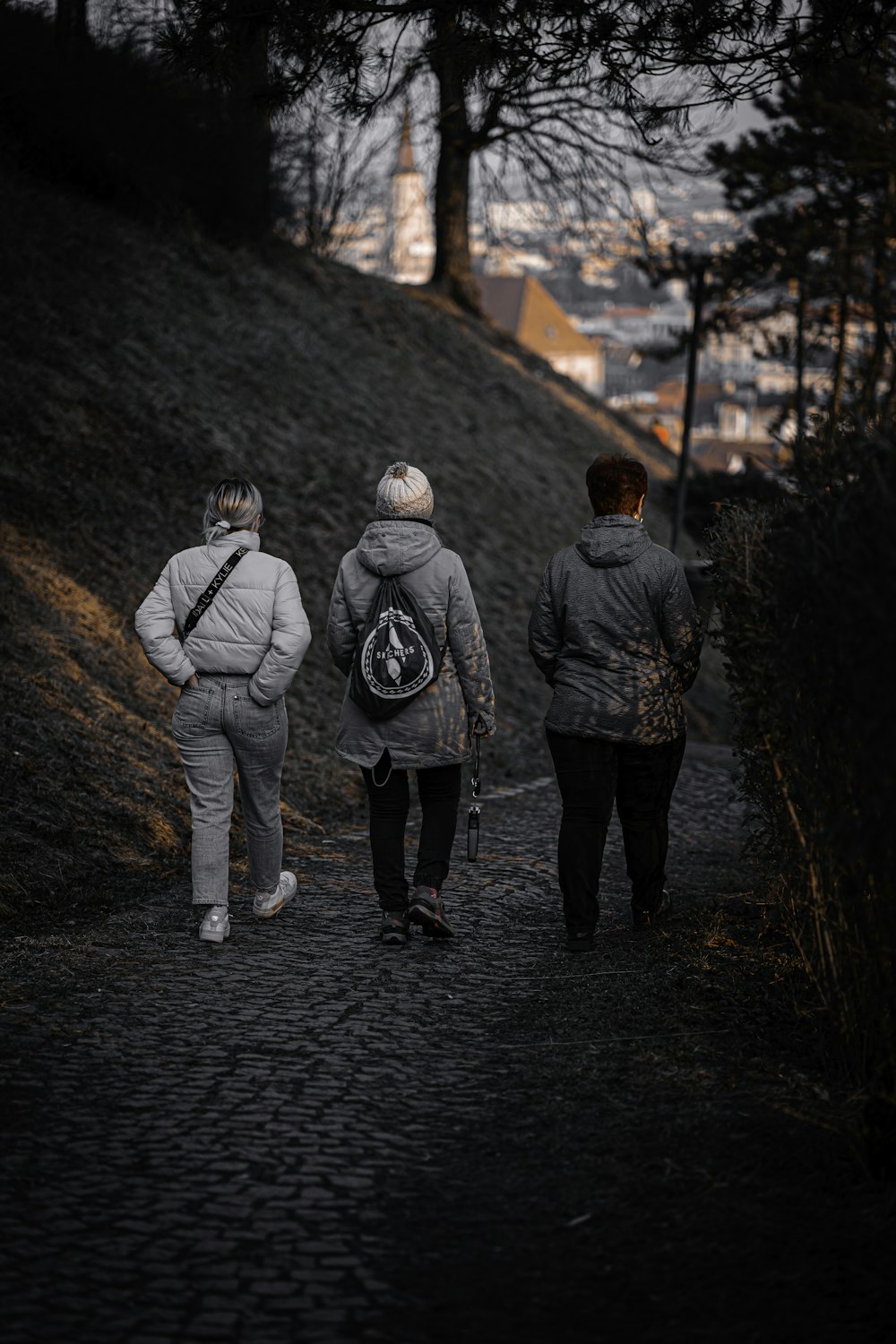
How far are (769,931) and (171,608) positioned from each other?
2694 millimetres

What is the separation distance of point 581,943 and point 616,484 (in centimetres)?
181

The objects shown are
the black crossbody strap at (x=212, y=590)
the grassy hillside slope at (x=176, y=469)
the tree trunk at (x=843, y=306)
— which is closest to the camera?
the black crossbody strap at (x=212, y=590)

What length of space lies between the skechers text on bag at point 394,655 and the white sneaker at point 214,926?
3.22 ft

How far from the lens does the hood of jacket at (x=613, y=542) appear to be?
20.7ft

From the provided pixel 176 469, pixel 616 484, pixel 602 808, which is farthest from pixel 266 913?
pixel 176 469

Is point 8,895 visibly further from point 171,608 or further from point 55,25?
point 55,25

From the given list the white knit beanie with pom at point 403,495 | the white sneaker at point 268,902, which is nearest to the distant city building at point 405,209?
the white knit beanie with pom at point 403,495

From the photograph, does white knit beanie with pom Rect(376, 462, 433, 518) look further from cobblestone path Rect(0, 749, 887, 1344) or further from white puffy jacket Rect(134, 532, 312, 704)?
cobblestone path Rect(0, 749, 887, 1344)

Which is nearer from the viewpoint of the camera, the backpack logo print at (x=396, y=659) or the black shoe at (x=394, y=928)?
the backpack logo print at (x=396, y=659)

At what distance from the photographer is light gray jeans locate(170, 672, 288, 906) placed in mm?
6379

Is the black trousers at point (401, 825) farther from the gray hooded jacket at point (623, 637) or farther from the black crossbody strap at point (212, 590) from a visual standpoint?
the black crossbody strap at point (212, 590)

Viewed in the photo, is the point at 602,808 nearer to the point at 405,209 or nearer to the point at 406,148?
the point at 406,148

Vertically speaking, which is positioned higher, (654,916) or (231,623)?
(231,623)

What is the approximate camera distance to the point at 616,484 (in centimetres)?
636
